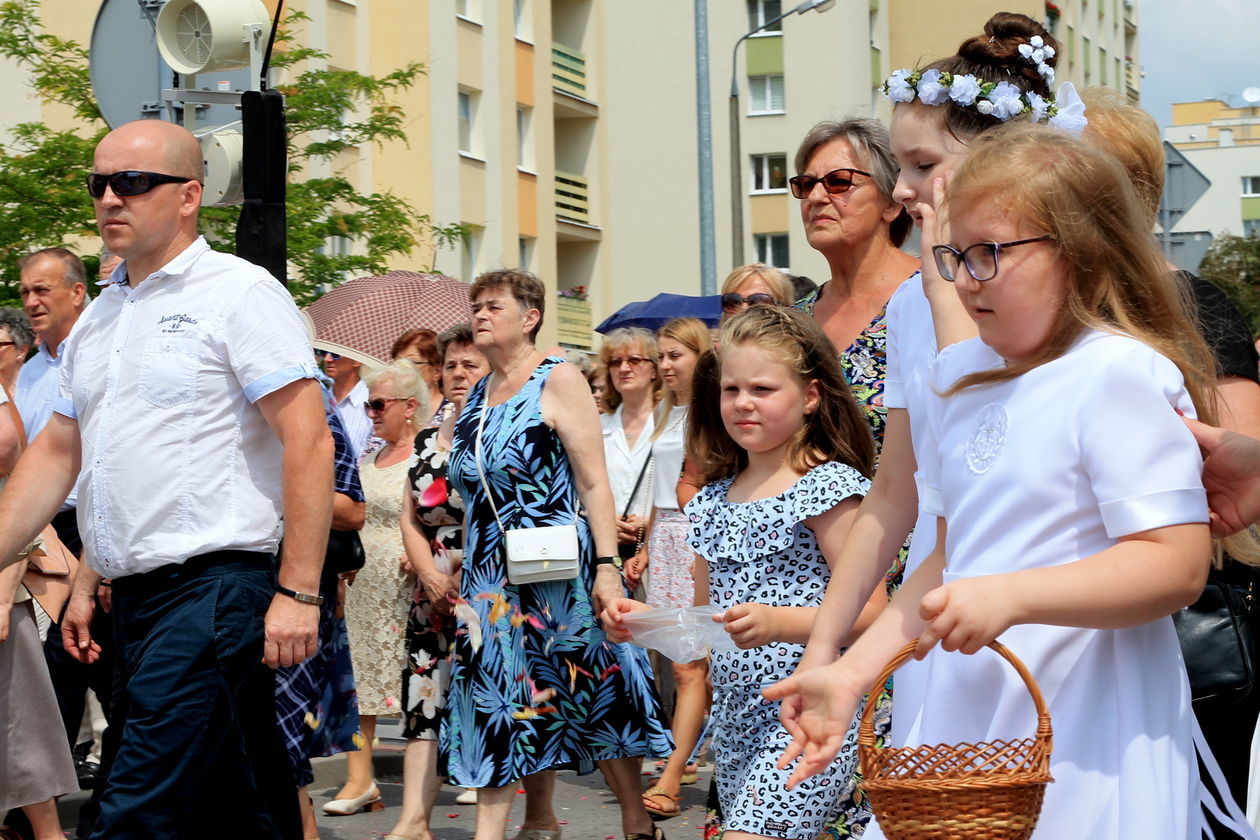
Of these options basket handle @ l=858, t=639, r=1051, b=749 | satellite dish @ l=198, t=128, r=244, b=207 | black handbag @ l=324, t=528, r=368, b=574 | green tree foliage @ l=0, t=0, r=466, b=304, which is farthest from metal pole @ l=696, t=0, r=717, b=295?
basket handle @ l=858, t=639, r=1051, b=749

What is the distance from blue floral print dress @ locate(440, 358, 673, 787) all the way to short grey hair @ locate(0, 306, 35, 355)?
11.4 feet

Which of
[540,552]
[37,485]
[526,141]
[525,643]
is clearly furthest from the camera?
[526,141]

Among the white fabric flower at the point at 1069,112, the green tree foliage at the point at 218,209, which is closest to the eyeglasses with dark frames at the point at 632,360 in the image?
the green tree foliage at the point at 218,209

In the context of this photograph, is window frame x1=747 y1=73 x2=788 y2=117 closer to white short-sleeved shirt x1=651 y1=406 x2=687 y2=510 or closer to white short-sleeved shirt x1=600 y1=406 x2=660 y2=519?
white short-sleeved shirt x1=600 y1=406 x2=660 y2=519

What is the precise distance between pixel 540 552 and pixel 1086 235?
440 cm

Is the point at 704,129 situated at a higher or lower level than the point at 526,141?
lower

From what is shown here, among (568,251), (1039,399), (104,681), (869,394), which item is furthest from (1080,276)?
(568,251)

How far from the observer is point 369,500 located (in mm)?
9258

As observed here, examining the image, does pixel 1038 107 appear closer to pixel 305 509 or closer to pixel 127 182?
pixel 305 509

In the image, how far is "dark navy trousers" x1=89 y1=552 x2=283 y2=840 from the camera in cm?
484

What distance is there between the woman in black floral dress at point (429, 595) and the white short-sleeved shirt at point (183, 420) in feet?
9.46

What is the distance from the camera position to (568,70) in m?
38.2

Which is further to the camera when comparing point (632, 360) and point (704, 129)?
point (704, 129)

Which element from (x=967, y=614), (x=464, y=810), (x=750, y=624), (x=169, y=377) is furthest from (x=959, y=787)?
(x=464, y=810)
